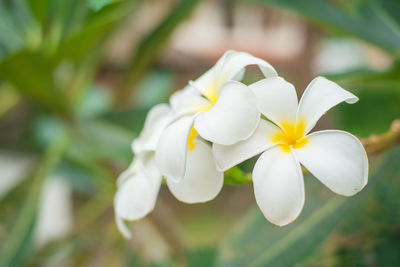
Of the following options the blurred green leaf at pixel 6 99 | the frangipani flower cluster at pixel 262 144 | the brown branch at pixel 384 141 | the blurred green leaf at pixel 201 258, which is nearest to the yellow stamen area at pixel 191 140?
the frangipani flower cluster at pixel 262 144

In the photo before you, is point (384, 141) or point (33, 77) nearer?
point (384, 141)

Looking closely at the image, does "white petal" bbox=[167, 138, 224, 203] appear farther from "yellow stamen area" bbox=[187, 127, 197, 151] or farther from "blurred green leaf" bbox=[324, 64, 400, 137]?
"blurred green leaf" bbox=[324, 64, 400, 137]

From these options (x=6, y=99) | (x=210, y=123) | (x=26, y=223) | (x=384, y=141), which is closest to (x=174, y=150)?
(x=210, y=123)

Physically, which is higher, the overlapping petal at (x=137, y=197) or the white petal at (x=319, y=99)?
the white petal at (x=319, y=99)

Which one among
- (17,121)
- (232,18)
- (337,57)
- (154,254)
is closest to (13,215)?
(154,254)

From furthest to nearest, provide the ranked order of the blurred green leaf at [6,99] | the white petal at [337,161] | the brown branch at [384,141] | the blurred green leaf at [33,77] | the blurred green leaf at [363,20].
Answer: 1. the blurred green leaf at [6,99]
2. the blurred green leaf at [33,77]
3. the blurred green leaf at [363,20]
4. the brown branch at [384,141]
5. the white petal at [337,161]

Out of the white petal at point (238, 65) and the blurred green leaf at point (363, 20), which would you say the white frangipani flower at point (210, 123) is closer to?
the white petal at point (238, 65)

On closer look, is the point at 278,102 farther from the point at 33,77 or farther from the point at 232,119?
the point at 33,77
